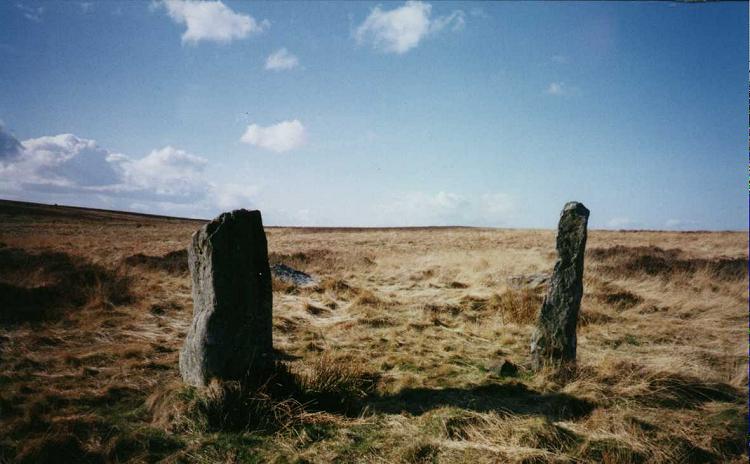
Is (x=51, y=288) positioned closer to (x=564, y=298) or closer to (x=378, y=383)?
(x=378, y=383)

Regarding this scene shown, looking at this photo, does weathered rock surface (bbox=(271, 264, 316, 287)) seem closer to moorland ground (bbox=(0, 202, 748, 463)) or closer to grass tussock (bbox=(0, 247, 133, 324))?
moorland ground (bbox=(0, 202, 748, 463))

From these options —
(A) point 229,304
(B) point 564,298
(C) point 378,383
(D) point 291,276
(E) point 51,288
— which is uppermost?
(B) point 564,298

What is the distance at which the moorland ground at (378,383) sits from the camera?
3.76 m

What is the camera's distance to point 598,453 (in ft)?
12.2

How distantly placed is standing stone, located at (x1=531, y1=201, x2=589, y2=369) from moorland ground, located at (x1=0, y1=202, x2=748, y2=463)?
383 mm

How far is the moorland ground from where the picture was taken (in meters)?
3.76

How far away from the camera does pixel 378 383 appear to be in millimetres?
5363

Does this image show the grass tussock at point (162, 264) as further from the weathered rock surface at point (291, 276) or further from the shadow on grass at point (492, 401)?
the shadow on grass at point (492, 401)

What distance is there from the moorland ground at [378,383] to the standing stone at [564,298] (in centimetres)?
38

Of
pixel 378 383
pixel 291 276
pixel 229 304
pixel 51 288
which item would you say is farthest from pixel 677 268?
pixel 51 288

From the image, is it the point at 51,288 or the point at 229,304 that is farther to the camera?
the point at 51,288

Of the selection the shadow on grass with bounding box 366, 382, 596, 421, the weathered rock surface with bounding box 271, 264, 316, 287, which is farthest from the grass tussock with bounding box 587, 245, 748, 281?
the weathered rock surface with bounding box 271, 264, 316, 287

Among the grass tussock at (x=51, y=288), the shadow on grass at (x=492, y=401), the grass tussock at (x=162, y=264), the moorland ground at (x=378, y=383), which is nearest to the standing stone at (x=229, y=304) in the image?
the moorland ground at (x=378, y=383)

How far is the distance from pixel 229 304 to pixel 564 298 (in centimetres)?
473
